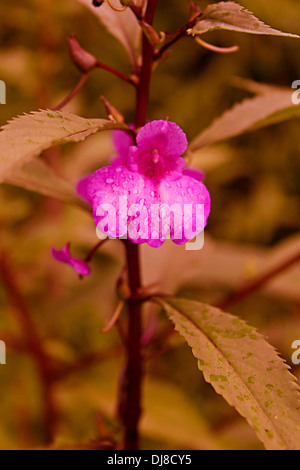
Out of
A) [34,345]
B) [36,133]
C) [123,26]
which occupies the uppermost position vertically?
[123,26]

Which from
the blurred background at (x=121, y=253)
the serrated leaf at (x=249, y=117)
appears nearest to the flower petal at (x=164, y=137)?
the serrated leaf at (x=249, y=117)

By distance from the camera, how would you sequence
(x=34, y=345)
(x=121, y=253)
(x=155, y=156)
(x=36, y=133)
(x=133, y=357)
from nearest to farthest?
(x=36, y=133) → (x=155, y=156) → (x=133, y=357) → (x=34, y=345) → (x=121, y=253)

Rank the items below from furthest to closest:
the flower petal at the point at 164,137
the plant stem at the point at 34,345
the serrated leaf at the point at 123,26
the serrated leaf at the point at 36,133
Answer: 1. the plant stem at the point at 34,345
2. the serrated leaf at the point at 123,26
3. the flower petal at the point at 164,137
4. the serrated leaf at the point at 36,133

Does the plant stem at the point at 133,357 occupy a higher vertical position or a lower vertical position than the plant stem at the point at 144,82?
lower

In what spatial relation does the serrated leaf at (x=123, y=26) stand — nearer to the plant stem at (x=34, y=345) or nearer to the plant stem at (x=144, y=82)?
the plant stem at (x=144, y=82)

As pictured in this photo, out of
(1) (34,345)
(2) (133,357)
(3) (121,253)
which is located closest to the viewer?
(2) (133,357)

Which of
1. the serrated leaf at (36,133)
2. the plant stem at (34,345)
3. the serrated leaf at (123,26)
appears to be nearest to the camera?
the serrated leaf at (36,133)

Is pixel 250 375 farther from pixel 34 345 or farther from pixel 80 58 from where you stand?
pixel 34 345

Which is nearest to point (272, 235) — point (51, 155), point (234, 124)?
point (51, 155)

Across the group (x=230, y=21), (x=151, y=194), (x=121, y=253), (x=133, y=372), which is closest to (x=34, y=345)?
(x=121, y=253)
